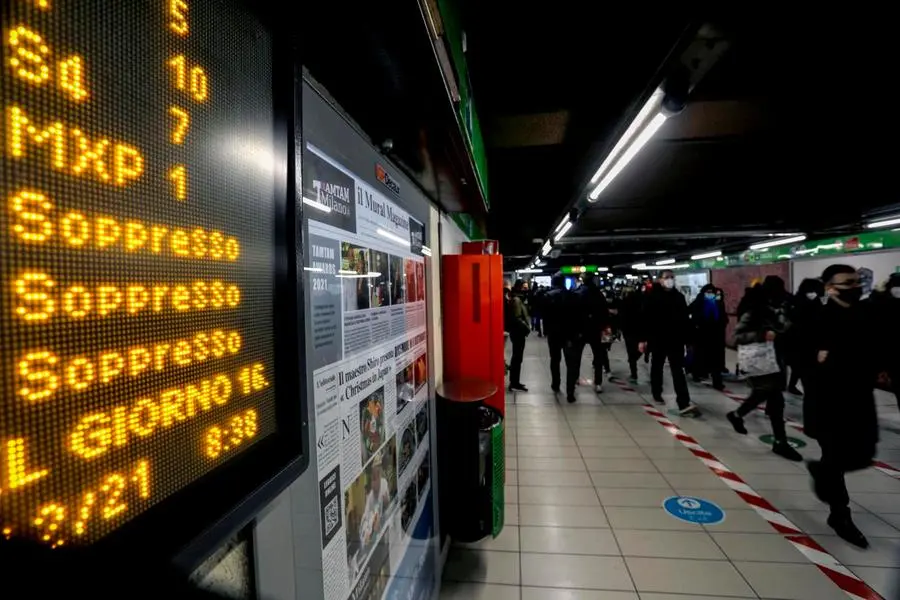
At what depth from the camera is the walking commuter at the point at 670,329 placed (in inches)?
227

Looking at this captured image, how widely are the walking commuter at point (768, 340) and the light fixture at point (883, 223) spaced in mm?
4758

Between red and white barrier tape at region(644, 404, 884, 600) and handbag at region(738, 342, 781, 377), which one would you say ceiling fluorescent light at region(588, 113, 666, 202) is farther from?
red and white barrier tape at region(644, 404, 884, 600)

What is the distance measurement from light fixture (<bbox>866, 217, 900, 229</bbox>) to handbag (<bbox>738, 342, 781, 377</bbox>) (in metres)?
5.44

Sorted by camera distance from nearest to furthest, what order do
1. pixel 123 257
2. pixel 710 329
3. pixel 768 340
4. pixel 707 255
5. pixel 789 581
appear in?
1. pixel 123 257
2. pixel 789 581
3. pixel 768 340
4. pixel 710 329
5. pixel 707 255

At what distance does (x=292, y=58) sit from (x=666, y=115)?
2911 mm

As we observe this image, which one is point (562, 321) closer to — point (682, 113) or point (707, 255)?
point (682, 113)

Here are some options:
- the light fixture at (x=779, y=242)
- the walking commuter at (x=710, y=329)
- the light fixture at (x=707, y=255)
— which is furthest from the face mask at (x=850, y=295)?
the light fixture at (x=707, y=255)

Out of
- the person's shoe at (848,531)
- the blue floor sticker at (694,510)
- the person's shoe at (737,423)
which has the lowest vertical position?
the blue floor sticker at (694,510)

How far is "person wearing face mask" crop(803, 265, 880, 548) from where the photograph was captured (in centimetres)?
277

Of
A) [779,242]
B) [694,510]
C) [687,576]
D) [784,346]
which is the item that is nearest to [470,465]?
[687,576]

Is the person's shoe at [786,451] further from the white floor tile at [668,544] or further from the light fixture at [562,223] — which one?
the light fixture at [562,223]

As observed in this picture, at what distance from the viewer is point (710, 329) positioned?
7.03 metres

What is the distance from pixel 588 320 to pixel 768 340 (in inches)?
103

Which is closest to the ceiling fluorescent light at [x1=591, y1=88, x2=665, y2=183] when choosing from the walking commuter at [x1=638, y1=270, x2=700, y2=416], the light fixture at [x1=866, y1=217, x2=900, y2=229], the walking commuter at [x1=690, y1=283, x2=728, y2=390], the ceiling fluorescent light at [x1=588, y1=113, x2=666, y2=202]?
the ceiling fluorescent light at [x1=588, y1=113, x2=666, y2=202]
